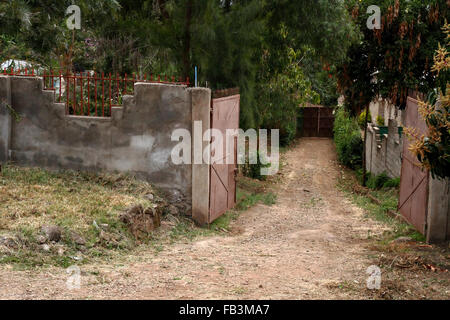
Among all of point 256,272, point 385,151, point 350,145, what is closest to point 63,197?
point 256,272

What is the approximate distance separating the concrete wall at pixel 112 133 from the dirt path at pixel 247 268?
6.21 ft

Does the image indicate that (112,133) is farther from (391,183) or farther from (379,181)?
(379,181)

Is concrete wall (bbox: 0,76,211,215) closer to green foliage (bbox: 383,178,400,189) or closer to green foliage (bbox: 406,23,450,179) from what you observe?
green foliage (bbox: 406,23,450,179)

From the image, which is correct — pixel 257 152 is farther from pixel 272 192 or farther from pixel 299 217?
pixel 299 217

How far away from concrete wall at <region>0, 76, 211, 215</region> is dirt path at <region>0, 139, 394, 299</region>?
6.21ft

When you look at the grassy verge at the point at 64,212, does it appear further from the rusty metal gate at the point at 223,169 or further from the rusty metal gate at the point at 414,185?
the rusty metal gate at the point at 414,185

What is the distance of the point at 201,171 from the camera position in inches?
442

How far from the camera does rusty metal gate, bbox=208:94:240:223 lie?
1153 centimetres

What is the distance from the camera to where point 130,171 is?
11.5m

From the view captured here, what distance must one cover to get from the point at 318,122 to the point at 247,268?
27.8m

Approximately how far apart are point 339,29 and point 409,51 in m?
3.11

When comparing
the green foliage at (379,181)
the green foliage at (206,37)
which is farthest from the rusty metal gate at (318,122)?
the green foliage at (206,37)

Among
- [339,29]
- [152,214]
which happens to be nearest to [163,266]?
[152,214]

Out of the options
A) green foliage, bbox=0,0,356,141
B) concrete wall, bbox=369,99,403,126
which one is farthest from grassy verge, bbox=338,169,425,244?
green foliage, bbox=0,0,356,141
